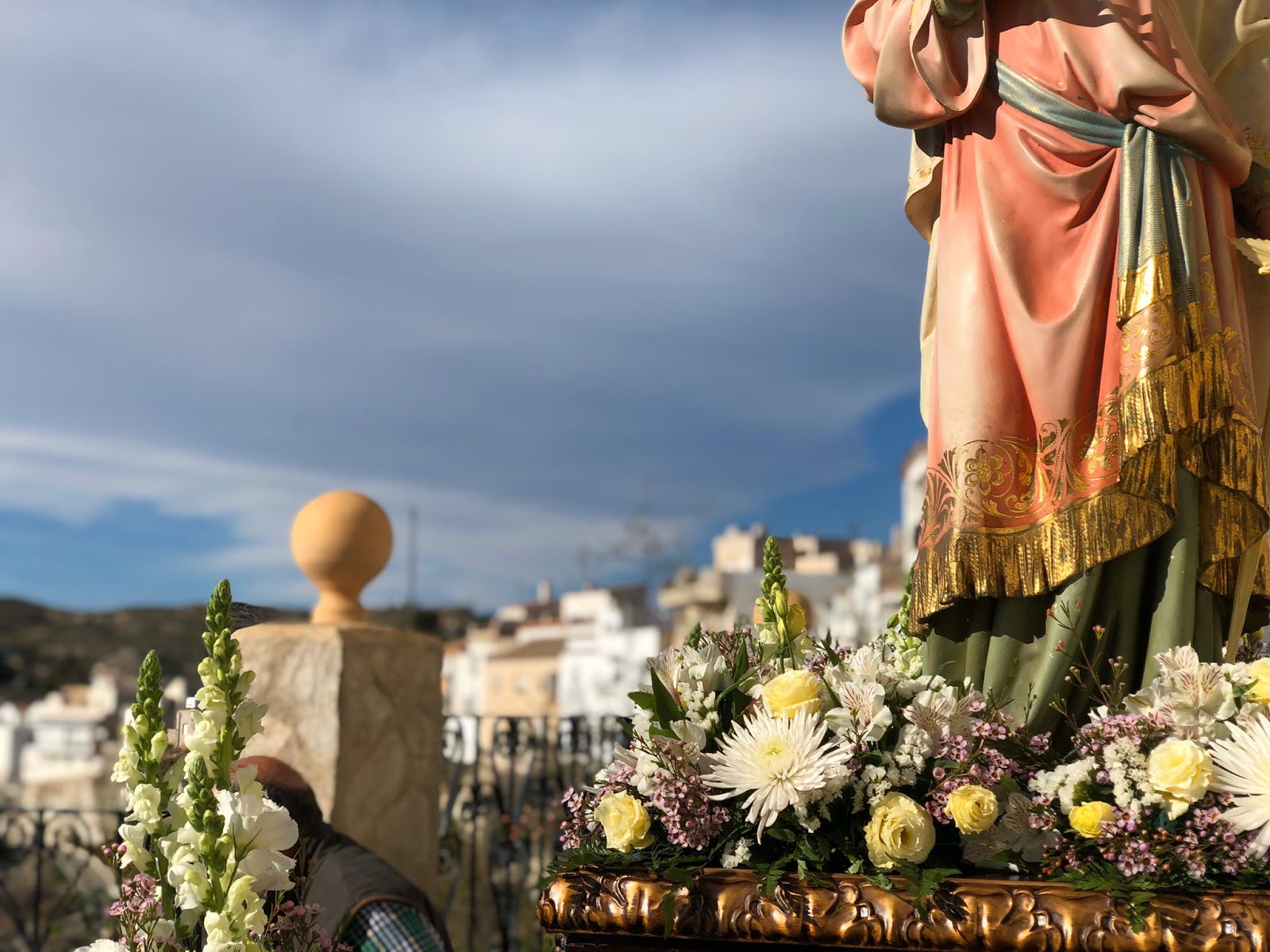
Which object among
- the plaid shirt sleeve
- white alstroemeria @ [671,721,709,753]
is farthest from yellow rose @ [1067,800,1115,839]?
the plaid shirt sleeve

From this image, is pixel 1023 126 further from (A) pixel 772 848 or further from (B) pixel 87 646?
(B) pixel 87 646

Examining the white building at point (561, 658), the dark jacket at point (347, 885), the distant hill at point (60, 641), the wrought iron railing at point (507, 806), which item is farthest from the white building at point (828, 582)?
the distant hill at point (60, 641)

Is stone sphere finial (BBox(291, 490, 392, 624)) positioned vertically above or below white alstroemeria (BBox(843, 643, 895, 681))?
above

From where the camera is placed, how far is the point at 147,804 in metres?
2.26

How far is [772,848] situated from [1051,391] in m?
1.26

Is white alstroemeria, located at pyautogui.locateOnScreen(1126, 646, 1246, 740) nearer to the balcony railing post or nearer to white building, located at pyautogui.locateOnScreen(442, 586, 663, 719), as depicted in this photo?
the balcony railing post

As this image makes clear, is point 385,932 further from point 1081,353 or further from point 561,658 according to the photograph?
point 561,658

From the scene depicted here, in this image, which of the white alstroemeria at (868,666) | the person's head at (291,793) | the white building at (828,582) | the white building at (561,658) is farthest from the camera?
the white building at (561,658)

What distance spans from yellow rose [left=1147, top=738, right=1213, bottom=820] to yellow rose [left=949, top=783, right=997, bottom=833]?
29 centimetres

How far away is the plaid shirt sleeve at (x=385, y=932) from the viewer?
371 centimetres

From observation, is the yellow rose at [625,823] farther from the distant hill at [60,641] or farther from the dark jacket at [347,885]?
the distant hill at [60,641]

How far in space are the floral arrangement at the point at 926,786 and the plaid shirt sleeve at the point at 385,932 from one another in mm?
1167

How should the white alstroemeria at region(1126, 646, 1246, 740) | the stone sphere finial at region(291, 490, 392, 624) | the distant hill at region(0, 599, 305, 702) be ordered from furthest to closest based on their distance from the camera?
the distant hill at region(0, 599, 305, 702) → the stone sphere finial at region(291, 490, 392, 624) → the white alstroemeria at region(1126, 646, 1246, 740)

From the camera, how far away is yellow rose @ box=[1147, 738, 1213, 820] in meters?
2.37
